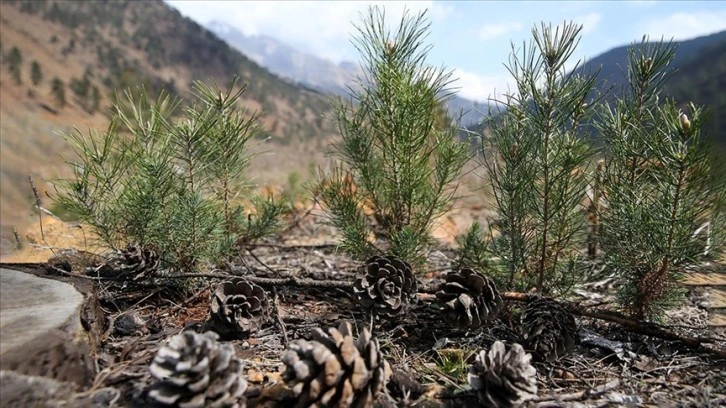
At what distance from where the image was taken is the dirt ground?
134cm

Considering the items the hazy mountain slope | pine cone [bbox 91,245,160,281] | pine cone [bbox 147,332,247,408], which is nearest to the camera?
pine cone [bbox 147,332,247,408]

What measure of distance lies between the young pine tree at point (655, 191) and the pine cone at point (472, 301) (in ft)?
1.96

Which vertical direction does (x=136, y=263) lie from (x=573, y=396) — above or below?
below

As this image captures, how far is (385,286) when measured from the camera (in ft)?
5.47

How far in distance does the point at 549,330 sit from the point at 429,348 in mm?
412

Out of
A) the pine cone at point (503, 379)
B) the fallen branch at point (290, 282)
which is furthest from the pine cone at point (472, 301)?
the fallen branch at point (290, 282)

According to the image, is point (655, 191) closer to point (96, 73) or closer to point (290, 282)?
point (290, 282)

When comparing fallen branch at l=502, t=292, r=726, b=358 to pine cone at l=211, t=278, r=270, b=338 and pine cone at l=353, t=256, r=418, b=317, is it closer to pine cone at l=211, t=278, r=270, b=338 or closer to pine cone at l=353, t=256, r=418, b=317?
pine cone at l=353, t=256, r=418, b=317

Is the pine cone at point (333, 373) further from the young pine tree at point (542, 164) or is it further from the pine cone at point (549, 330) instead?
the young pine tree at point (542, 164)

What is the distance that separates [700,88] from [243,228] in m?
24.9

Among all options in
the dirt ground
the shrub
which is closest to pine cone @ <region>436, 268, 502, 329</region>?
the dirt ground

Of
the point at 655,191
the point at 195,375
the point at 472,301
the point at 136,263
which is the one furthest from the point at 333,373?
the point at 655,191

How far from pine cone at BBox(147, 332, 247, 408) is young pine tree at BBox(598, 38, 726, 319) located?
1.52 m

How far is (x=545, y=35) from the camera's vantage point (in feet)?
5.51
